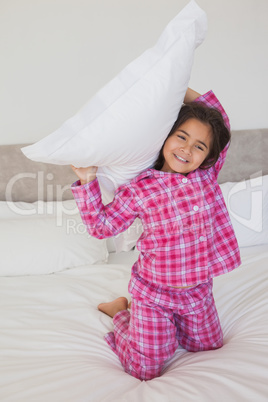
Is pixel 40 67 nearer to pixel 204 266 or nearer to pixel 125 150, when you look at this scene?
pixel 125 150

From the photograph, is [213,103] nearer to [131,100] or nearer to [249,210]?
[131,100]

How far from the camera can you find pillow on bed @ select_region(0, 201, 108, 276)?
1.63 m

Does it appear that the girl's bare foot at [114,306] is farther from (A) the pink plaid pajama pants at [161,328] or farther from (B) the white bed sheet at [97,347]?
(A) the pink plaid pajama pants at [161,328]

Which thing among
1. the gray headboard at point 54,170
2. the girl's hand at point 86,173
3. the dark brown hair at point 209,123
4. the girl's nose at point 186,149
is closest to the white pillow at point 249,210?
the gray headboard at point 54,170

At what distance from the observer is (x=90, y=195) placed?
99cm

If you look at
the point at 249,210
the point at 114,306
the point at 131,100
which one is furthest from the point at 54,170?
the point at 131,100

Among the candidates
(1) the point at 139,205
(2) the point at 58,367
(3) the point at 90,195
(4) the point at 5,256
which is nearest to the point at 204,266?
(1) the point at 139,205

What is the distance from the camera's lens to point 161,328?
1.08 meters

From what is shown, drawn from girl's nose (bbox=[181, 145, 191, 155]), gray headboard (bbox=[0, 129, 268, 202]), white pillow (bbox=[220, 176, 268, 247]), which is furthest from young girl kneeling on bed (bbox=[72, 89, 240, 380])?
gray headboard (bbox=[0, 129, 268, 202])

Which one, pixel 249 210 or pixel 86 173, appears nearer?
pixel 86 173

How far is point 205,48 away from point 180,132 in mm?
1211

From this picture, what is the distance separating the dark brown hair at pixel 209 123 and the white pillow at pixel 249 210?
82cm

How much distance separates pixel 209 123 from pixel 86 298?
847 millimetres

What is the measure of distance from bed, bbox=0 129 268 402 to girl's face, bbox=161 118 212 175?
0.37m
